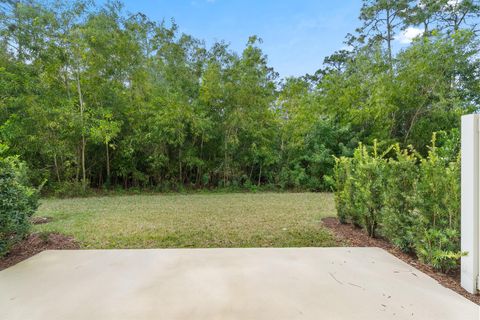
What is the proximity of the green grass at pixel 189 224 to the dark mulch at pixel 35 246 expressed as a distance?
0.52 feet

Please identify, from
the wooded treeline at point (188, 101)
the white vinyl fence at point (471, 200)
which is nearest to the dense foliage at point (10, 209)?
the white vinyl fence at point (471, 200)

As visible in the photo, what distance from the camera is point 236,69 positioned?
8508 mm

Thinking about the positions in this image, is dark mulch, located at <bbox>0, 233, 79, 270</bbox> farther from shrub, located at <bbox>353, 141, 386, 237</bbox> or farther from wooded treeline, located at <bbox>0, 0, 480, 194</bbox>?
wooded treeline, located at <bbox>0, 0, 480, 194</bbox>

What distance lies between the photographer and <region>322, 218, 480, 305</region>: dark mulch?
2.10m

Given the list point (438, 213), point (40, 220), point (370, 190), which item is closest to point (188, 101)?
point (40, 220)

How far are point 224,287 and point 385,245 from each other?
2.21 m

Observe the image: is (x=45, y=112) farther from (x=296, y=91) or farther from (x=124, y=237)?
(x=296, y=91)

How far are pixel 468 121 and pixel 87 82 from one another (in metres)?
8.87

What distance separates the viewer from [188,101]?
28.7 ft

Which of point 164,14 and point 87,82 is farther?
point 164,14

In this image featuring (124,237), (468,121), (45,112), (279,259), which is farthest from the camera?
(45,112)

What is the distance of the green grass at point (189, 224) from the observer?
338 cm

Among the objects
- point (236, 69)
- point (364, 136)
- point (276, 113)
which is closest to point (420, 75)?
point (364, 136)

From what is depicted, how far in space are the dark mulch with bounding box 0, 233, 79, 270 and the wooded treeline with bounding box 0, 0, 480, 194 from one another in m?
4.53
